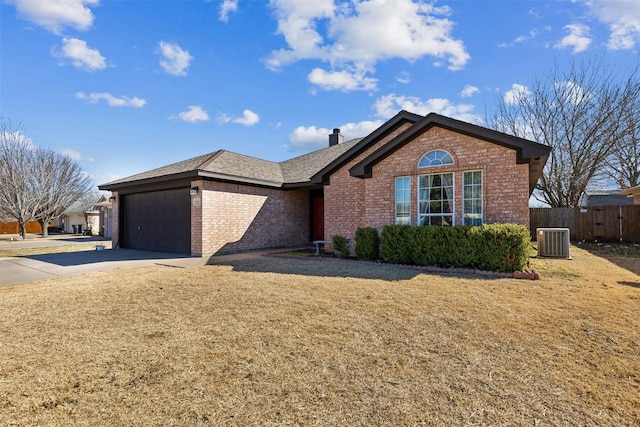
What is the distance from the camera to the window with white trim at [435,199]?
31.0ft

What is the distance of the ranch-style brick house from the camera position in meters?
8.76

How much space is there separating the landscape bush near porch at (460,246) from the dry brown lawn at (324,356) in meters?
1.36

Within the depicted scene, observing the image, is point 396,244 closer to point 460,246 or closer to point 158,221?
point 460,246

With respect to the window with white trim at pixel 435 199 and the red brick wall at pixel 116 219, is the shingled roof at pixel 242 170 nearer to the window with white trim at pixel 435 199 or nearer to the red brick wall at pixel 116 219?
the red brick wall at pixel 116 219

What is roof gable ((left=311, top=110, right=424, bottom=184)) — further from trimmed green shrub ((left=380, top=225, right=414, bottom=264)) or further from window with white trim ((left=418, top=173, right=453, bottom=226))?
trimmed green shrub ((left=380, top=225, right=414, bottom=264))

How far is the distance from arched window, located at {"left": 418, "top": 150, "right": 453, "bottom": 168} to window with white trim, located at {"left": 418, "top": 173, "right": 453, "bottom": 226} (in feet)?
1.10

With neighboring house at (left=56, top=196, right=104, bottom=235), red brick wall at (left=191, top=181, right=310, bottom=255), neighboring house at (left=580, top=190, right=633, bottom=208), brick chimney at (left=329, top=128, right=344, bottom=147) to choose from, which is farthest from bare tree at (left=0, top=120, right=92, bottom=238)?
neighboring house at (left=580, top=190, right=633, bottom=208)

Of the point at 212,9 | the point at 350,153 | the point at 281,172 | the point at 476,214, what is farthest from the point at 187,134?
the point at 476,214

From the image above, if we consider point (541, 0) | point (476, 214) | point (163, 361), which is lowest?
point (163, 361)

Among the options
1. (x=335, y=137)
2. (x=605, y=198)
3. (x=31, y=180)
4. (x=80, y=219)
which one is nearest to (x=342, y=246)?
(x=335, y=137)

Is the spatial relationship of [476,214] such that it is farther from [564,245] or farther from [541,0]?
[541,0]

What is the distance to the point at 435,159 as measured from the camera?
966 centimetres

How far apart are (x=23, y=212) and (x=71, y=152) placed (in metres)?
7.52

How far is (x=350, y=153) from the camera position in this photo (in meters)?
11.9
